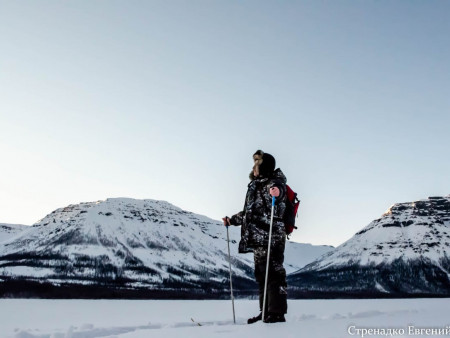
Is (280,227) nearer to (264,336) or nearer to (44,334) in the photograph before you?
(264,336)

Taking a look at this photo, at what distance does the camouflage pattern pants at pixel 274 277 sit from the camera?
7152 millimetres

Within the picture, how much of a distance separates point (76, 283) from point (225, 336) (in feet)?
674

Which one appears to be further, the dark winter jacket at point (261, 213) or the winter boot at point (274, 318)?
the dark winter jacket at point (261, 213)

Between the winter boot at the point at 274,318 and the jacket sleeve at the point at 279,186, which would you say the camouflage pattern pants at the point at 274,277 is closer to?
the winter boot at the point at 274,318

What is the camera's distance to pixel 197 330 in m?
5.92

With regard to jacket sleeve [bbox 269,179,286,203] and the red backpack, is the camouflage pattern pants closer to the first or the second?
the red backpack

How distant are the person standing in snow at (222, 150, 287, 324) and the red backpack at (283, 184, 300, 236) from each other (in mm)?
157

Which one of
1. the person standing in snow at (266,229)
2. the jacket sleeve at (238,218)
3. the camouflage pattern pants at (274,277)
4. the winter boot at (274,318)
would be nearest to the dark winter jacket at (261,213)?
the person standing in snow at (266,229)

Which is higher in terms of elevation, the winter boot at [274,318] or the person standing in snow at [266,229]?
the person standing in snow at [266,229]

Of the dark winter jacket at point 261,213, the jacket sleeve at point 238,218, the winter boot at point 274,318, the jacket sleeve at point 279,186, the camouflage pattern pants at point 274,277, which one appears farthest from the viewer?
the jacket sleeve at point 238,218

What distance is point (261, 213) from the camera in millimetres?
7734

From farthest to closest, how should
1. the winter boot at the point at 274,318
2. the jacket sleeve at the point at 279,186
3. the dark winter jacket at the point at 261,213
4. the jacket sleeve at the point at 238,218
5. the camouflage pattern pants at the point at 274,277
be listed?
the jacket sleeve at the point at 238,218
the dark winter jacket at the point at 261,213
the jacket sleeve at the point at 279,186
the camouflage pattern pants at the point at 274,277
the winter boot at the point at 274,318

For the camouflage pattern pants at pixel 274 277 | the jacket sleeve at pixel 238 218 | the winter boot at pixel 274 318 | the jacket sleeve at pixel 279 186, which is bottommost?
the winter boot at pixel 274 318

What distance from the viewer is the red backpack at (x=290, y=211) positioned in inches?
307
